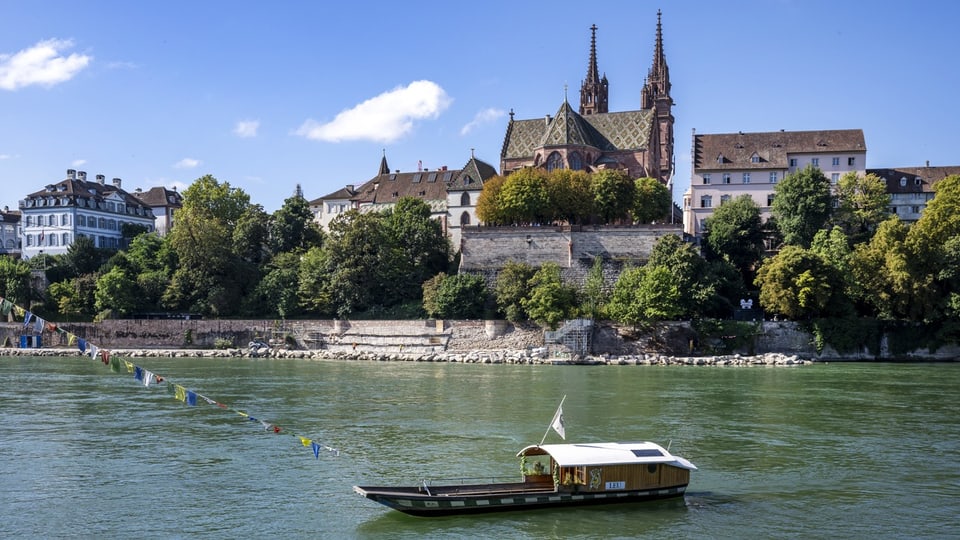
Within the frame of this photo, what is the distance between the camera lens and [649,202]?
222 feet

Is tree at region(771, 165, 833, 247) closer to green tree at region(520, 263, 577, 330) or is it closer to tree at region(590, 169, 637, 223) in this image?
tree at region(590, 169, 637, 223)

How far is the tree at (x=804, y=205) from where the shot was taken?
63125 millimetres

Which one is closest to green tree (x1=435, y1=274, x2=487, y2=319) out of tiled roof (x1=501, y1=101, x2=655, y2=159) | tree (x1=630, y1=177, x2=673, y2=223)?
tree (x1=630, y1=177, x2=673, y2=223)

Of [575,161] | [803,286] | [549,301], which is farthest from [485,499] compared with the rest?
[575,161]

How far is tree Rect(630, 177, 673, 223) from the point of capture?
67.4 m

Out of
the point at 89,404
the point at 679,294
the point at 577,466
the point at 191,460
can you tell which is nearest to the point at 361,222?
the point at 679,294

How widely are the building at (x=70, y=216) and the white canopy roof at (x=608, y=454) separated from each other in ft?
233

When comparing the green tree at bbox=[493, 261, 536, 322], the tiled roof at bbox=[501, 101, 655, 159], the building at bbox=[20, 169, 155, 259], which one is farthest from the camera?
the building at bbox=[20, 169, 155, 259]

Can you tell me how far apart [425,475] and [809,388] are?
78.5 feet

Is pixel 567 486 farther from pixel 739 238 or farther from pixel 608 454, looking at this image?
pixel 739 238

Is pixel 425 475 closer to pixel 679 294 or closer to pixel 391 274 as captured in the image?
pixel 679 294

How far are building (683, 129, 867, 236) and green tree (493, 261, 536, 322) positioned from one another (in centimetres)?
1709

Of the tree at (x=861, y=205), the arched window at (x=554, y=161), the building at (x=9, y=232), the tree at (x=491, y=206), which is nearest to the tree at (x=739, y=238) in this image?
the tree at (x=861, y=205)

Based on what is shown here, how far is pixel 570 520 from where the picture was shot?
19.2 meters
